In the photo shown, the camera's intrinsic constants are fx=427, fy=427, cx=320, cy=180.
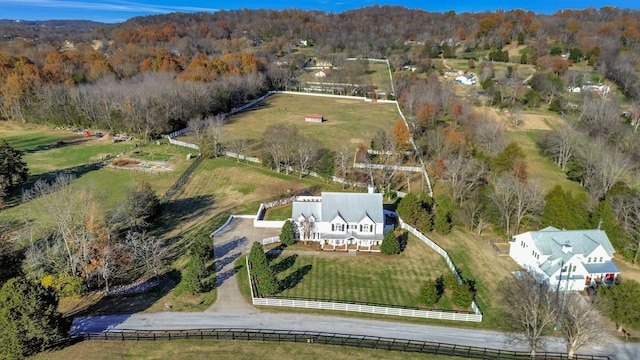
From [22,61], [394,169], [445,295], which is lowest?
[445,295]

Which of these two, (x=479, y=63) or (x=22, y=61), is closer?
(x=22, y=61)

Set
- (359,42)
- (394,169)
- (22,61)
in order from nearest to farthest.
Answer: (394,169), (22,61), (359,42)

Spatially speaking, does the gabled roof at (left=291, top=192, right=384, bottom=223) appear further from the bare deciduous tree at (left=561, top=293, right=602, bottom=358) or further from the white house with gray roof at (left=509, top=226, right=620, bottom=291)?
the bare deciduous tree at (left=561, top=293, right=602, bottom=358)

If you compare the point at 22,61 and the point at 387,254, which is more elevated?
the point at 22,61

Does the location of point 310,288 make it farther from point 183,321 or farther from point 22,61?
point 22,61

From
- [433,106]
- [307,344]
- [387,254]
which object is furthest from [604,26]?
[307,344]

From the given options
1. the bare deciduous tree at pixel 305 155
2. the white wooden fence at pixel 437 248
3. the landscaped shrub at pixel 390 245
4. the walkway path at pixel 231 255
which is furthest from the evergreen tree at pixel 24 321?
the bare deciduous tree at pixel 305 155

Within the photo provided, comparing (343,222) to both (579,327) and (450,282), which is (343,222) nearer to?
(450,282)
